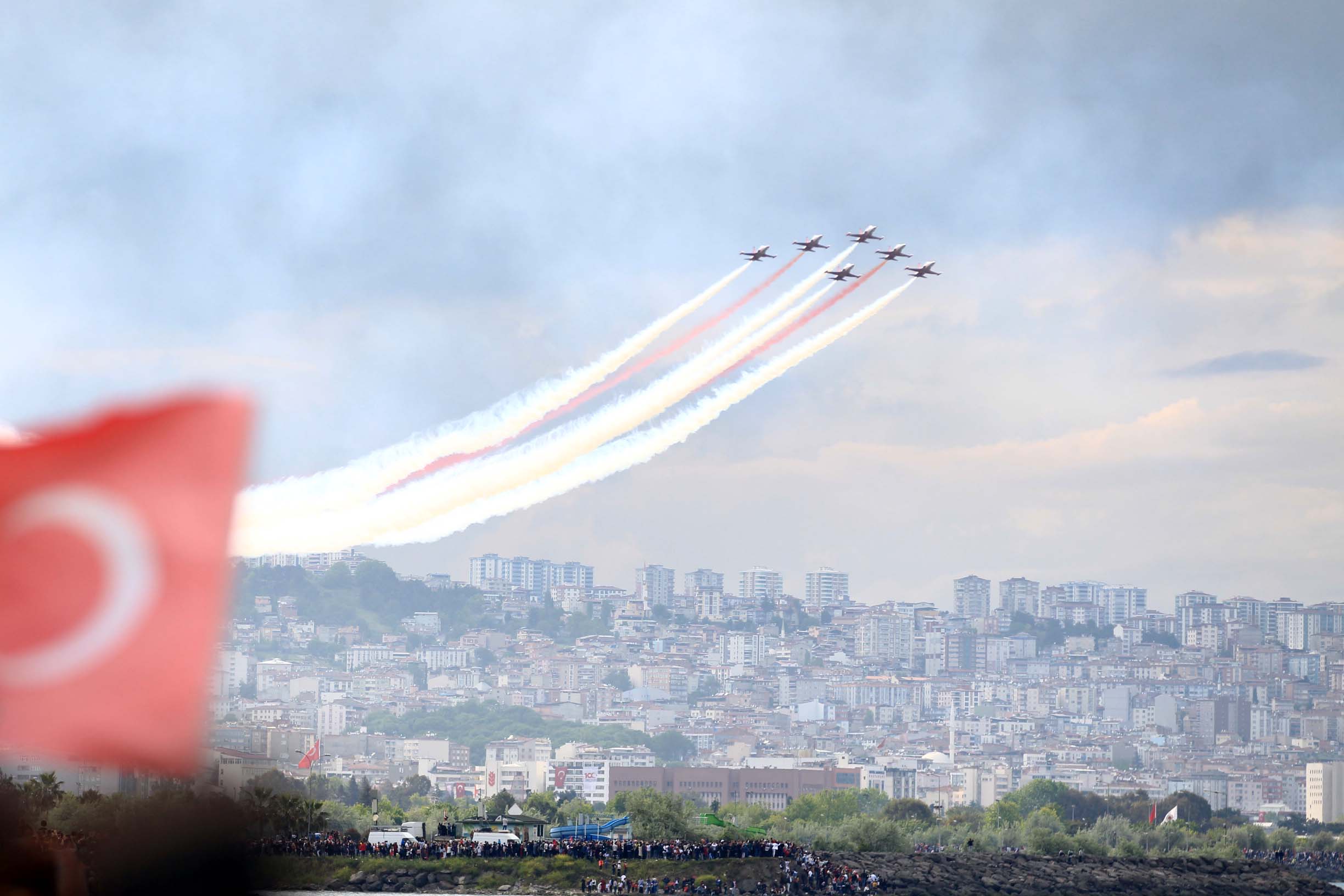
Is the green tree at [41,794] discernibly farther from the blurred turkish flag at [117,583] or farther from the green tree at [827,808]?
the green tree at [827,808]

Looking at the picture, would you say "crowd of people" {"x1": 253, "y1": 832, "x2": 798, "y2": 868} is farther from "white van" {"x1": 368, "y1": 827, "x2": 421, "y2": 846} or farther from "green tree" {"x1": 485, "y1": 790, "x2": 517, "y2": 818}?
"green tree" {"x1": 485, "y1": 790, "x2": 517, "y2": 818}

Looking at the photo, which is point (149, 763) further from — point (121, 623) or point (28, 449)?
point (28, 449)

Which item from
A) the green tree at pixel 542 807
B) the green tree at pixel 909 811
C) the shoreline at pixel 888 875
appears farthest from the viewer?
the green tree at pixel 909 811

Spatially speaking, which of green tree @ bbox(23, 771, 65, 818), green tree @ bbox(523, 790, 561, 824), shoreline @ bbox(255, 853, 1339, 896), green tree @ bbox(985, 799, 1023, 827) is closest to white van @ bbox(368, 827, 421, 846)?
shoreline @ bbox(255, 853, 1339, 896)

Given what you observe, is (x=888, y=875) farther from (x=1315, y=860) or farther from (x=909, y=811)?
(x=909, y=811)

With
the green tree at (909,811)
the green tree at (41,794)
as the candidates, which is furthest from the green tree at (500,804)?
the green tree at (41,794)

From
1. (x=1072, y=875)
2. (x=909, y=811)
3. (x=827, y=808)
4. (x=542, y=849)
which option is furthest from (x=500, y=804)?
(x=542, y=849)
